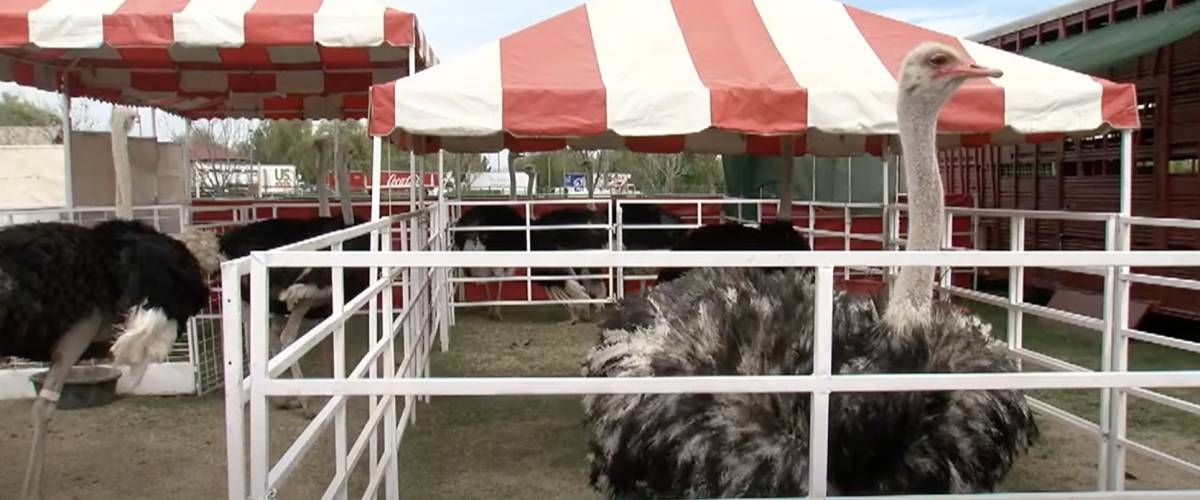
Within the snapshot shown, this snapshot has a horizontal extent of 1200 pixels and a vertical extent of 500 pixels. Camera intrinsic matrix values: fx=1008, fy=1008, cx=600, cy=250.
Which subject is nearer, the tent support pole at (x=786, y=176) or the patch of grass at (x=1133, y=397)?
the patch of grass at (x=1133, y=397)

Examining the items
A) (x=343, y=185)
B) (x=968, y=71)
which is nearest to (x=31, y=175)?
(x=343, y=185)

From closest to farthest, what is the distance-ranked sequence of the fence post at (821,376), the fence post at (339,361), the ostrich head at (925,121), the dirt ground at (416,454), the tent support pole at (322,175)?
the fence post at (821,376) → the fence post at (339,361) → the ostrich head at (925,121) → the dirt ground at (416,454) → the tent support pole at (322,175)

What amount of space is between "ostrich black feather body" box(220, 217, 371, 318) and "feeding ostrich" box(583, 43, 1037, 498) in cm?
245

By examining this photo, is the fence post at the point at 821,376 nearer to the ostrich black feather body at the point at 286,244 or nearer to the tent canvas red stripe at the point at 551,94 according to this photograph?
the tent canvas red stripe at the point at 551,94

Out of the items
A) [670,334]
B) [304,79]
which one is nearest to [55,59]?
[304,79]

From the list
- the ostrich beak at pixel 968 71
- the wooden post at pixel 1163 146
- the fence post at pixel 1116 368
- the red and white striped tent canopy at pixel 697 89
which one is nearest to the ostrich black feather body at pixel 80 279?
the red and white striped tent canopy at pixel 697 89

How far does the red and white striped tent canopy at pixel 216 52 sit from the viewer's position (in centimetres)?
462

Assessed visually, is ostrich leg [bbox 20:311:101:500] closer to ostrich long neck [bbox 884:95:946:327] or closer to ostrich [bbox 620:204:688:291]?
ostrich long neck [bbox 884:95:946:327]

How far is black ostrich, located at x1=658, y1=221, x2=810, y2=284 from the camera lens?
4965mm

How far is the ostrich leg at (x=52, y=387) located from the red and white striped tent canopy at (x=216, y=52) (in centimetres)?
148

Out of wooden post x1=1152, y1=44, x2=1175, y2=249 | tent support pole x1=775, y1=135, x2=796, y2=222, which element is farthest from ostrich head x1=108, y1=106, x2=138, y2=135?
wooden post x1=1152, y1=44, x2=1175, y2=249

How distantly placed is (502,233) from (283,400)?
341cm

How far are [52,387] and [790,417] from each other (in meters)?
2.94

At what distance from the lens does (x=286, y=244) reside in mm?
5207
